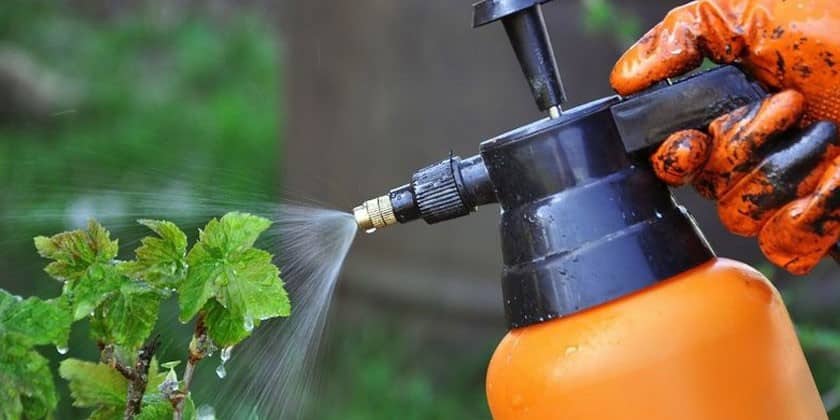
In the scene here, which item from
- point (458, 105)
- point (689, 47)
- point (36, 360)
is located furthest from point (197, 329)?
point (458, 105)

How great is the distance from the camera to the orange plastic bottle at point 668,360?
116 centimetres

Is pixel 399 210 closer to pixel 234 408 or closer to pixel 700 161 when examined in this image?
pixel 700 161

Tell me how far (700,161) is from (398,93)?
2.54 meters

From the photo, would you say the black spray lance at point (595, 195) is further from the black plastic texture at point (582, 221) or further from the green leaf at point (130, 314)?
the green leaf at point (130, 314)

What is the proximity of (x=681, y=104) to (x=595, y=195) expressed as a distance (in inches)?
5.1

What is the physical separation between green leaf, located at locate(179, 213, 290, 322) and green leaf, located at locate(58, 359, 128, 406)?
125 mm

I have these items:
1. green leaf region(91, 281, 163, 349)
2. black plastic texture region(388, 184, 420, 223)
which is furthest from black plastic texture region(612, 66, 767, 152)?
green leaf region(91, 281, 163, 349)

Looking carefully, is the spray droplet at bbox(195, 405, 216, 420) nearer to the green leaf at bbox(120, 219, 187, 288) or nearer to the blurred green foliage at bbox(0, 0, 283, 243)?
the green leaf at bbox(120, 219, 187, 288)

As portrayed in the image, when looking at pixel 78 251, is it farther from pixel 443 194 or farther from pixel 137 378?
pixel 443 194

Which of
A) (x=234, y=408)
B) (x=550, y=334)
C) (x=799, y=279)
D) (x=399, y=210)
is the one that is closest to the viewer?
(x=550, y=334)

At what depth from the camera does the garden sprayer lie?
1168 mm

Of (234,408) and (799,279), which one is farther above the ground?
(234,408)

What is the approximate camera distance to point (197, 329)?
125cm

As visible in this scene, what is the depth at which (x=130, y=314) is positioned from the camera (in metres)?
1.23
